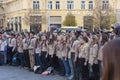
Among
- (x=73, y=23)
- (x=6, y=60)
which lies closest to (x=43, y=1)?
(x=73, y=23)

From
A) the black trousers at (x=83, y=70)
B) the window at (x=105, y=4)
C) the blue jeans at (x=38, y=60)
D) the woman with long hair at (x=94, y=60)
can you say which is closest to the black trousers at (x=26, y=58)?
the blue jeans at (x=38, y=60)

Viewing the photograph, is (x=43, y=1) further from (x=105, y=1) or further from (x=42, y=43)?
(x=42, y=43)

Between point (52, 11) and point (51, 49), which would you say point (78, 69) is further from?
point (52, 11)

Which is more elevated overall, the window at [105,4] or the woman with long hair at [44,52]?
the window at [105,4]

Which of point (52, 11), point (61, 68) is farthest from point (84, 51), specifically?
point (52, 11)

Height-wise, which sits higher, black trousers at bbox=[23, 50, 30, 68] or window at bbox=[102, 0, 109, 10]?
window at bbox=[102, 0, 109, 10]

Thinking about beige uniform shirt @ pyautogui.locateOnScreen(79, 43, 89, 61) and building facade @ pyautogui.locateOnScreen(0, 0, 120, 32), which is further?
building facade @ pyautogui.locateOnScreen(0, 0, 120, 32)

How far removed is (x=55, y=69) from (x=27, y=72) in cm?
121

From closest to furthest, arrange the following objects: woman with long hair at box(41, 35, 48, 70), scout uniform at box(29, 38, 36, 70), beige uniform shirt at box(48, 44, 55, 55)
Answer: beige uniform shirt at box(48, 44, 55, 55) < woman with long hair at box(41, 35, 48, 70) < scout uniform at box(29, 38, 36, 70)

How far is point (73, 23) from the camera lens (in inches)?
2899

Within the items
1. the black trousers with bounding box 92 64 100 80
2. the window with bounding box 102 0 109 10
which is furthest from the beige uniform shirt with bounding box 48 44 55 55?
the window with bounding box 102 0 109 10

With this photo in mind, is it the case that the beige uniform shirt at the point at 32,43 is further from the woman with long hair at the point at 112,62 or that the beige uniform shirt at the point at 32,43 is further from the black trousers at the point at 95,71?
the woman with long hair at the point at 112,62

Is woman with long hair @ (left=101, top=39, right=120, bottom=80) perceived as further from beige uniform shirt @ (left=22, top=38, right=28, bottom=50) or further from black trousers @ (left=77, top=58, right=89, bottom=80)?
beige uniform shirt @ (left=22, top=38, right=28, bottom=50)

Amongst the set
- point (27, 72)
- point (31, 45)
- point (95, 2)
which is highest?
point (95, 2)
